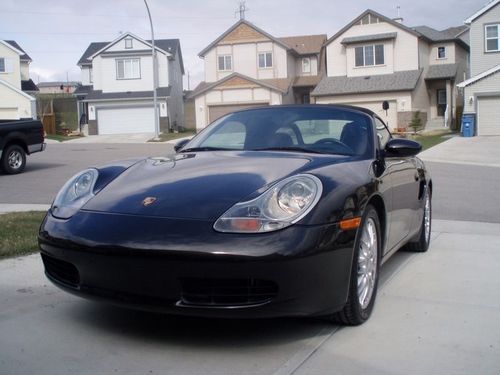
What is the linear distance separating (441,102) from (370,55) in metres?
6.23

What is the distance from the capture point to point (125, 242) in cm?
345

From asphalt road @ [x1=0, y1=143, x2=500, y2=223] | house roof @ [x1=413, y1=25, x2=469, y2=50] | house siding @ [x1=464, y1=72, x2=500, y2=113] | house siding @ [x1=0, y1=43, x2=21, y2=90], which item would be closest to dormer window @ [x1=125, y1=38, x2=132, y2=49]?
house siding @ [x1=0, y1=43, x2=21, y2=90]

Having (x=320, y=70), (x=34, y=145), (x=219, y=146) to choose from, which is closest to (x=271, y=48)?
(x=320, y=70)

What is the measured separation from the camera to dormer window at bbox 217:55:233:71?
4534 cm

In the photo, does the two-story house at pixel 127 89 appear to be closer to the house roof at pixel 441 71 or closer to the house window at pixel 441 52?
the house roof at pixel 441 71

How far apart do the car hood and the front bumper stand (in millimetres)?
129

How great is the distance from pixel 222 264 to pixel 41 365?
1.10 metres

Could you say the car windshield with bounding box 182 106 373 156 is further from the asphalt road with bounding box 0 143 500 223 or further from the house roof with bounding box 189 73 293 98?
the house roof with bounding box 189 73 293 98

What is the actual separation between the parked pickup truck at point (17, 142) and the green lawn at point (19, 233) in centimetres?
754

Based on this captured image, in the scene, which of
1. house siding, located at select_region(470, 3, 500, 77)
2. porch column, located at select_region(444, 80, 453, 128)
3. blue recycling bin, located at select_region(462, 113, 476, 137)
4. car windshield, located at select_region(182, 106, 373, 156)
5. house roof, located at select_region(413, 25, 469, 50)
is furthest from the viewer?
house roof, located at select_region(413, 25, 469, 50)

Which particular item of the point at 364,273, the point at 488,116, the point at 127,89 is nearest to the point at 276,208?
the point at 364,273

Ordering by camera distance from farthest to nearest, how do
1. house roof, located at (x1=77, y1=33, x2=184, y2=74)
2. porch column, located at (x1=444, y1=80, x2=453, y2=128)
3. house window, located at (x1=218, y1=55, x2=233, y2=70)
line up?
house roof, located at (x1=77, y1=33, x2=184, y2=74) → house window, located at (x1=218, y1=55, x2=233, y2=70) → porch column, located at (x1=444, y1=80, x2=453, y2=128)

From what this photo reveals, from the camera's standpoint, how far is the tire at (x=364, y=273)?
3.87 metres

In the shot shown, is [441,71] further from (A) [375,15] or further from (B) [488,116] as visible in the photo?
(B) [488,116]
